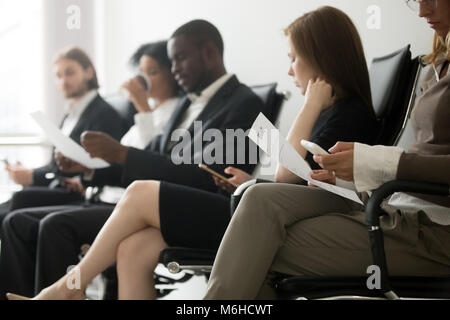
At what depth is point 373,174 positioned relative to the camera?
128 cm

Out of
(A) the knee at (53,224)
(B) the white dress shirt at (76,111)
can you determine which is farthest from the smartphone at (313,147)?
(B) the white dress shirt at (76,111)

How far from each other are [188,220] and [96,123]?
3.87 ft

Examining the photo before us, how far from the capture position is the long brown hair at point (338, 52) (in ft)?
5.64

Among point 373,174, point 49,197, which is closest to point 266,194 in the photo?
point 373,174

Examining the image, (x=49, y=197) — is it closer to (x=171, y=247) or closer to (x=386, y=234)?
(x=171, y=247)

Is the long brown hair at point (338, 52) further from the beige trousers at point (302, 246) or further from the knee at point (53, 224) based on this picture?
the knee at point (53, 224)

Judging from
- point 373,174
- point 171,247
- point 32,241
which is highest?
point 373,174

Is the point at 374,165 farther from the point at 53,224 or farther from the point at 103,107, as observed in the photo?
the point at 103,107

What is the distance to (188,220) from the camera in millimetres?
1728

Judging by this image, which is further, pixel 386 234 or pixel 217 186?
pixel 217 186

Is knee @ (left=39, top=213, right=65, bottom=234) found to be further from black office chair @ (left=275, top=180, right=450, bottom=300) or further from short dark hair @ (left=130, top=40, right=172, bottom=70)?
black office chair @ (left=275, top=180, right=450, bottom=300)

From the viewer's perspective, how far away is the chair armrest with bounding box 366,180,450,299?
1203 millimetres

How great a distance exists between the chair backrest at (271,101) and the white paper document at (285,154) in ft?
2.45

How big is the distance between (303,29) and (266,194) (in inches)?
23.6
